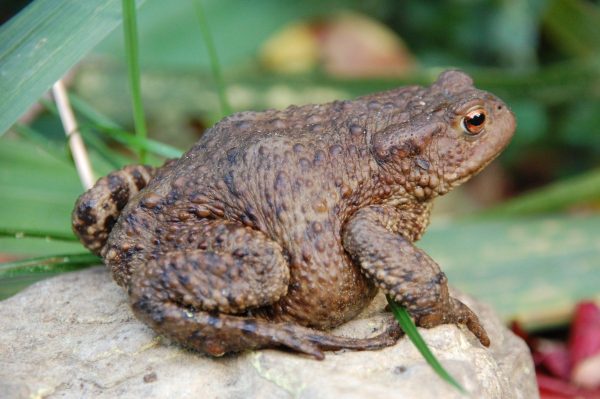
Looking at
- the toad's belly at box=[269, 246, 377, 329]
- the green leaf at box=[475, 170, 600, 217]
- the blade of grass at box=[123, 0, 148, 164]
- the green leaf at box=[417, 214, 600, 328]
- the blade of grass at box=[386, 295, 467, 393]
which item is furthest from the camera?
the green leaf at box=[475, 170, 600, 217]

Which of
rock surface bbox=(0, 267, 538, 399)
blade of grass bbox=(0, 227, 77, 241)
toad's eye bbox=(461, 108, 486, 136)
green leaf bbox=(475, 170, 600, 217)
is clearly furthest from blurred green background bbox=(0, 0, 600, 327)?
toad's eye bbox=(461, 108, 486, 136)

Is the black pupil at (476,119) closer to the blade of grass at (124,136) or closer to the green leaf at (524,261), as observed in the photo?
the blade of grass at (124,136)

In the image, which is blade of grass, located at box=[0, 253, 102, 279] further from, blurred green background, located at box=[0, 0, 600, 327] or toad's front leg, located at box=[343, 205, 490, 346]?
toad's front leg, located at box=[343, 205, 490, 346]

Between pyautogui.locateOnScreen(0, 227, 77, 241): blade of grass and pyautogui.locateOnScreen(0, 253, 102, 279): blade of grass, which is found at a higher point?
pyautogui.locateOnScreen(0, 227, 77, 241): blade of grass

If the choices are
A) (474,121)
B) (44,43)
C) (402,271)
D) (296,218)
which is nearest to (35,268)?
(44,43)

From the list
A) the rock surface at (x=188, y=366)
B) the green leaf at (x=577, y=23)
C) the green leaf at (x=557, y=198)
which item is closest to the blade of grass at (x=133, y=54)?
the rock surface at (x=188, y=366)
